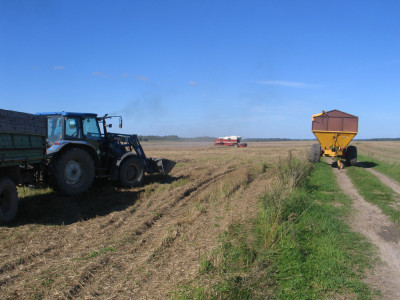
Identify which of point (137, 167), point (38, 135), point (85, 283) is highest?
point (38, 135)

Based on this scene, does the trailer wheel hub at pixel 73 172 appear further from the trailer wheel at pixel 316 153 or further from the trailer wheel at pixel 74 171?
the trailer wheel at pixel 316 153

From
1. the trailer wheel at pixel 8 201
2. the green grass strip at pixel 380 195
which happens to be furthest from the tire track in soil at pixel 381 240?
the trailer wheel at pixel 8 201

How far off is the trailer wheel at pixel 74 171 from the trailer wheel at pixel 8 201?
1510mm

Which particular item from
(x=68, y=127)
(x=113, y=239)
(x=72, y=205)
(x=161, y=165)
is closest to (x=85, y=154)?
(x=68, y=127)

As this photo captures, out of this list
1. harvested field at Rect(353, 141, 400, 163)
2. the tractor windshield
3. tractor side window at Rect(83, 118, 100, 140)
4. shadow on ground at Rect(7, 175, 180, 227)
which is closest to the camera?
shadow on ground at Rect(7, 175, 180, 227)

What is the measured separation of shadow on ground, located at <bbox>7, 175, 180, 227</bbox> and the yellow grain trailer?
39.7 ft

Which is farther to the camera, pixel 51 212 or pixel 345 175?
pixel 345 175

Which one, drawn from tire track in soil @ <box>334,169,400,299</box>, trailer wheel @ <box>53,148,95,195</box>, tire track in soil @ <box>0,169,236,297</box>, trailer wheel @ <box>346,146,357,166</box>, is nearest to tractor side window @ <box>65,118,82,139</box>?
trailer wheel @ <box>53,148,95,195</box>

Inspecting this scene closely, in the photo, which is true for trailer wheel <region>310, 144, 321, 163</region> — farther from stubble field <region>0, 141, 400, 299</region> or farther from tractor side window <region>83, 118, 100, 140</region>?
tractor side window <region>83, 118, 100, 140</region>

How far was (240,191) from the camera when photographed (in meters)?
10.3

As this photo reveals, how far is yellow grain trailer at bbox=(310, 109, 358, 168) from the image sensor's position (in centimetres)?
1859

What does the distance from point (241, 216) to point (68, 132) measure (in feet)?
17.2

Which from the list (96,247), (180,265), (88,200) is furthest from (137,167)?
(180,265)

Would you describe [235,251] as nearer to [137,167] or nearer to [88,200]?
[88,200]
